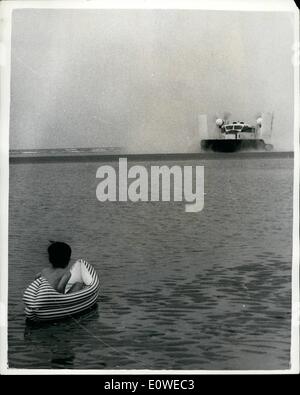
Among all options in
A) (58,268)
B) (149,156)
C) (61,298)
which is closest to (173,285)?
(61,298)

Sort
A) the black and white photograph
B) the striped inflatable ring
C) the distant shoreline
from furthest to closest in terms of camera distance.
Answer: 1. the striped inflatable ring
2. the distant shoreline
3. the black and white photograph

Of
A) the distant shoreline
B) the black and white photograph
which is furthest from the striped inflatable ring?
the distant shoreline

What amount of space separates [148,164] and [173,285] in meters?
1.41

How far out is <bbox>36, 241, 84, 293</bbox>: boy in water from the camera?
4.97m

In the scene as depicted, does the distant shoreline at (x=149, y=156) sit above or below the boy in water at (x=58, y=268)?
above

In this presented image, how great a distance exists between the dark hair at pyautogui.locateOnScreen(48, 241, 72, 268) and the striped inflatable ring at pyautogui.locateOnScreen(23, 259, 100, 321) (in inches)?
3.8

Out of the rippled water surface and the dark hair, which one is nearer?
the rippled water surface

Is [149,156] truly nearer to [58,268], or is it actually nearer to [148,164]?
[148,164]

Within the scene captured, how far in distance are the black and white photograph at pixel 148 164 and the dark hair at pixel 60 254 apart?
1cm

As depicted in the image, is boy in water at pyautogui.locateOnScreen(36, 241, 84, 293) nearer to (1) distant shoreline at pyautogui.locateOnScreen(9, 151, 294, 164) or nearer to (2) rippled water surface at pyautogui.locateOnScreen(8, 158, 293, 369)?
(2) rippled water surface at pyautogui.locateOnScreen(8, 158, 293, 369)

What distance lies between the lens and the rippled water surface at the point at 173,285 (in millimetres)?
4680

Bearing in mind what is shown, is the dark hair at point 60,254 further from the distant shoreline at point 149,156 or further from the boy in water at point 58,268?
the distant shoreline at point 149,156

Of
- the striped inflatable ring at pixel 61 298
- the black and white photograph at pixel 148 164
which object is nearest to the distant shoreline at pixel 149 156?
the black and white photograph at pixel 148 164
